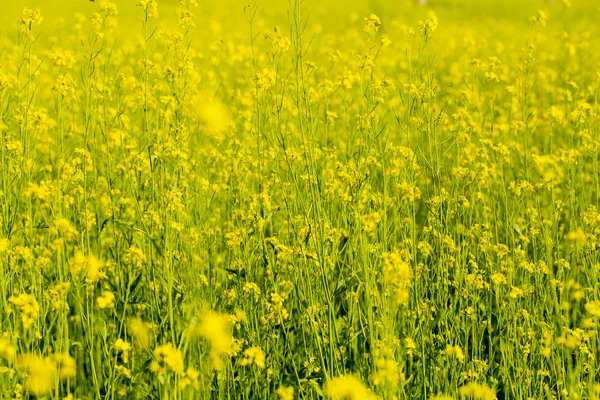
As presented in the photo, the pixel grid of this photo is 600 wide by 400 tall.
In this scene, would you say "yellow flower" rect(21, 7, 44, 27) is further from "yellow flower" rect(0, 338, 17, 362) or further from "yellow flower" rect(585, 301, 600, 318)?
"yellow flower" rect(585, 301, 600, 318)

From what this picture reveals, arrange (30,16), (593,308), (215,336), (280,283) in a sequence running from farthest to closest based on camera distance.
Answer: (30,16), (280,283), (593,308), (215,336)

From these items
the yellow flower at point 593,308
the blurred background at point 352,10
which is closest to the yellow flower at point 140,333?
the yellow flower at point 593,308

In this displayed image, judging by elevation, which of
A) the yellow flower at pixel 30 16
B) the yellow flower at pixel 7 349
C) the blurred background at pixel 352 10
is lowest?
the yellow flower at pixel 7 349

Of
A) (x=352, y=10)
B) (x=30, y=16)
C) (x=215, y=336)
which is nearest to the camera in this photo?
(x=215, y=336)

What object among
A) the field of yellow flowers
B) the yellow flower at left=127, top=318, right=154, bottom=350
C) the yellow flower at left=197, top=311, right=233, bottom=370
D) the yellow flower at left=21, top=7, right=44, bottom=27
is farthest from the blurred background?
the yellow flower at left=197, top=311, right=233, bottom=370

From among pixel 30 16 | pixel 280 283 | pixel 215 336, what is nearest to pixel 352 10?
pixel 30 16

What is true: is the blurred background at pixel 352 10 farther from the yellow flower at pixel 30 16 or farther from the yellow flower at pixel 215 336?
the yellow flower at pixel 215 336

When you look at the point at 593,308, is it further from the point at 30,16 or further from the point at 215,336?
the point at 30,16

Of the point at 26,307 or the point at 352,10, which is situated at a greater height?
the point at 352,10

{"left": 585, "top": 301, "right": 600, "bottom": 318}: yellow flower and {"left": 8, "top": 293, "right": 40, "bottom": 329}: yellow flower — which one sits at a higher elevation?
{"left": 8, "top": 293, "right": 40, "bottom": 329}: yellow flower

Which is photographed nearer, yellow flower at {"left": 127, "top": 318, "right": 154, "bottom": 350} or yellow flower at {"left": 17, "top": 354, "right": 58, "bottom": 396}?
yellow flower at {"left": 17, "top": 354, "right": 58, "bottom": 396}

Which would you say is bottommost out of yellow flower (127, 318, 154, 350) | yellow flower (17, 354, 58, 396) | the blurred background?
yellow flower (17, 354, 58, 396)

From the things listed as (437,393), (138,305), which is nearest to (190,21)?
(138,305)

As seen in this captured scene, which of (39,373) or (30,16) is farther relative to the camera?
(30,16)
